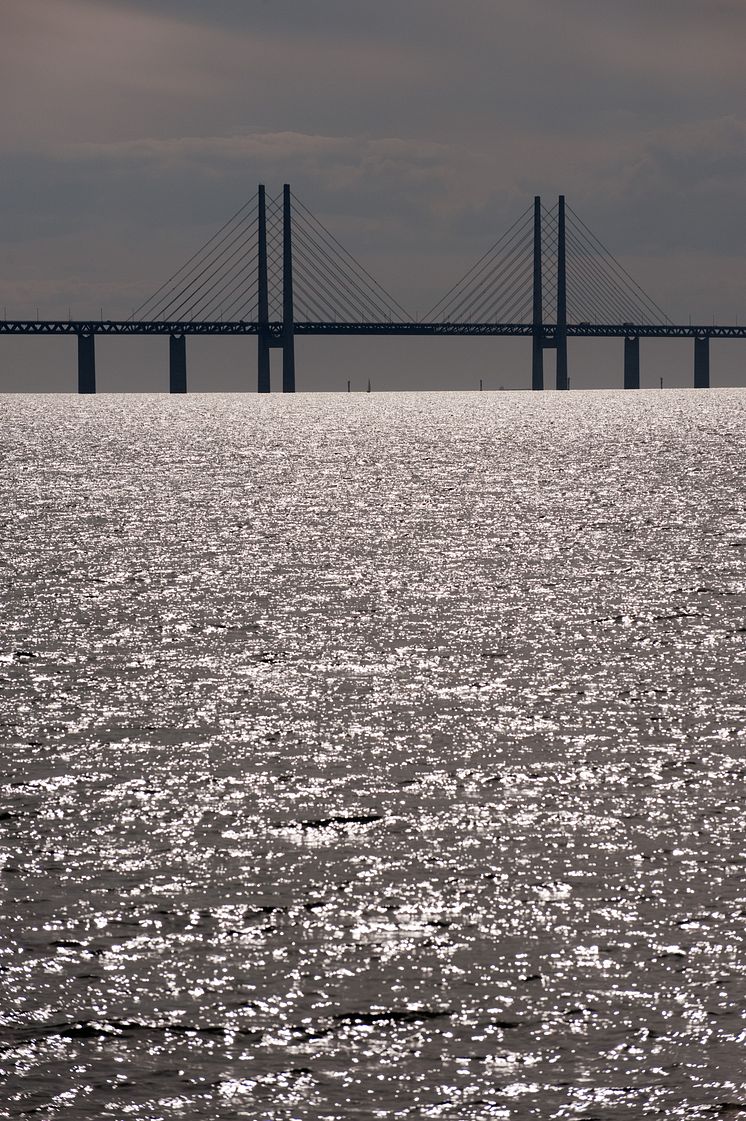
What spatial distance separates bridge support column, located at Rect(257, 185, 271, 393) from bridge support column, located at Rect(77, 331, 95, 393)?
19.7m

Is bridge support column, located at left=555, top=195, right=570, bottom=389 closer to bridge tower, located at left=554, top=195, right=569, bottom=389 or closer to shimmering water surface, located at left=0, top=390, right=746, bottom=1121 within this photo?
bridge tower, located at left=554, top=195, right=569, bottom=389

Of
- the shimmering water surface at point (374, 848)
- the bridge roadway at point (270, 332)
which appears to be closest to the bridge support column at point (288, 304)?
the bridge roadway at point (270, 332)

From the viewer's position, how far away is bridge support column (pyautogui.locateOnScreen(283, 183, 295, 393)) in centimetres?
16125

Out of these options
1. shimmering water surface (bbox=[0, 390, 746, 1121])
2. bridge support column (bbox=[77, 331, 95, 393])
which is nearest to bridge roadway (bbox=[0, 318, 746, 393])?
bridge support column (bbox=[77, 331, 95, 393])

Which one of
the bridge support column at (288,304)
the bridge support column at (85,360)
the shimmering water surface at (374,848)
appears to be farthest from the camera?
the bridge support column at (85,360)

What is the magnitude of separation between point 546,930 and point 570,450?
8949 cm

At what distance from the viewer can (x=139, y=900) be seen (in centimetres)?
927

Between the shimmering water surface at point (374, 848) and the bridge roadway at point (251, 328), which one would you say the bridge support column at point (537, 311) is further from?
the shimmering water surface at point (374, 848)

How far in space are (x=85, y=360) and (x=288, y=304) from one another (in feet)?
90.5

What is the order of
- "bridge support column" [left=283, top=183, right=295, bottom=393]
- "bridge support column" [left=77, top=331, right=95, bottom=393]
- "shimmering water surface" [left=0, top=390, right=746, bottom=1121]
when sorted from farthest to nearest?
"bridge support column" [left=77, top=331, right=95, bottom=393], "bridge support column" [left=283, top=183, right=295, bottom=393], "shimmering water surface" [left=0, top=390, right=746, bottom=1121]

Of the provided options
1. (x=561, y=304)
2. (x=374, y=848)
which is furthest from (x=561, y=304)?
(x=374, y=848)

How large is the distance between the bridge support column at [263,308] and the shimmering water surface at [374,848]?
13807 centimetres

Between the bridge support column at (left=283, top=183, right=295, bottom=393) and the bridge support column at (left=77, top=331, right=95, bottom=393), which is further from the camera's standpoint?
the bridge support column at (left=77, top=331, right=95, bottom=393)

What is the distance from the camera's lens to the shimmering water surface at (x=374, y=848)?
697 centimetres
